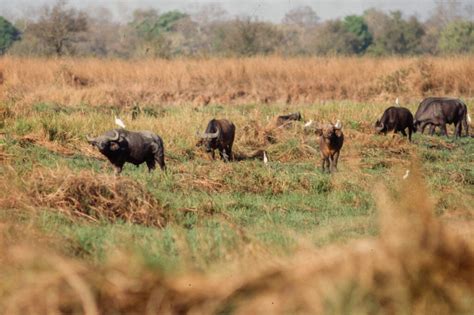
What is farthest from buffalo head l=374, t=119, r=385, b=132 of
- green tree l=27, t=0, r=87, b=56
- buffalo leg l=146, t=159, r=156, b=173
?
green tree l=27, t=0, r=87, b=56

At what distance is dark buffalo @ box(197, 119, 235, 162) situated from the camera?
1449cm

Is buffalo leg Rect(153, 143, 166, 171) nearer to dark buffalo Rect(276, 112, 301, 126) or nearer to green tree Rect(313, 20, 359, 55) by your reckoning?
dark buffalo Rect(276, 112, 301, 126)

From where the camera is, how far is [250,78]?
2873cm

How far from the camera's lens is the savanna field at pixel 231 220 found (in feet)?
10.9

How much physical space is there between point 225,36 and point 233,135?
3966 centimetres

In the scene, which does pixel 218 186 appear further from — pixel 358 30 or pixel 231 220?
pixel 358 30

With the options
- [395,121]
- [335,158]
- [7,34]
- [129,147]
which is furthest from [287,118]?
[7,34]

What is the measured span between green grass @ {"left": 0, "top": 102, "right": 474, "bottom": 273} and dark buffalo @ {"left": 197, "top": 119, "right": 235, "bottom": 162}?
0.27 meters

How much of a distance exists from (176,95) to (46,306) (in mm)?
23311

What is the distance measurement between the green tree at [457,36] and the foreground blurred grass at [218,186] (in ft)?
134

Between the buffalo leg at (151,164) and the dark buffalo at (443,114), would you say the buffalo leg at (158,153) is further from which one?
the dark buffalo at (443,114)

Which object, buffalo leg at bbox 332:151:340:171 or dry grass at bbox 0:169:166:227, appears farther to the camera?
buffalo leg at bbox 332:151:340:171

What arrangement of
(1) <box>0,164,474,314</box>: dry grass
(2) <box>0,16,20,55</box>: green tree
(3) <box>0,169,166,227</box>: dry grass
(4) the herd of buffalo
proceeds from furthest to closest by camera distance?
1. (2) <box>0,16,20,55</box>: green tree
2. (4) the herd of buffalo
3. (3) <box>0,169,166,227</box>: dry grass
4. (1) <box>0,164,474,314</box>: dry grass

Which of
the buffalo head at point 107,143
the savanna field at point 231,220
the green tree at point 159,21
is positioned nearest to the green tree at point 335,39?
the green tree at point 159,21
